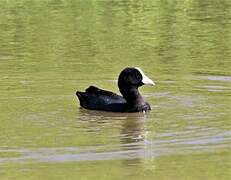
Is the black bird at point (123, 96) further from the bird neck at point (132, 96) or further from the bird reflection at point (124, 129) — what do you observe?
the bird reflection at point (124, 129)

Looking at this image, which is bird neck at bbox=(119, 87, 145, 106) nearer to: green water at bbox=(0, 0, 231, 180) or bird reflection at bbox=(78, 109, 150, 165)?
bird reflection at bbox=(78, 109, 150, 165)

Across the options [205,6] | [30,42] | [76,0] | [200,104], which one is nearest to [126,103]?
[200,104]

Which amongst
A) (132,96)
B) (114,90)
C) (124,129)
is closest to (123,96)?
(132,96)

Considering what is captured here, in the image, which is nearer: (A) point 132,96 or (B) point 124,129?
(B) point 124,129

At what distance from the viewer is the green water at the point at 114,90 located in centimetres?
1134

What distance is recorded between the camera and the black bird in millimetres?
15562

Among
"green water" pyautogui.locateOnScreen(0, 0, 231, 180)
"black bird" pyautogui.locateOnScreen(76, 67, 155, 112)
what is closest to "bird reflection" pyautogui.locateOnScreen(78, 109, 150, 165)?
"green water" pyautogui.locateOnScreen(0, 0, 231, 180)

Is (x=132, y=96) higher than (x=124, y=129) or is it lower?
higher

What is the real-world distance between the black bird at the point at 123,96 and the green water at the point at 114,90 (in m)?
0.21

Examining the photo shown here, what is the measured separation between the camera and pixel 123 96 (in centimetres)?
1600

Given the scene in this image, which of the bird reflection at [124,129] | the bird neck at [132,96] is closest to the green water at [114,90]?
the bird reflection at [124,129]

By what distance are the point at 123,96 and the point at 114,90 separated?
5.52ft

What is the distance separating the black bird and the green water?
211 mm

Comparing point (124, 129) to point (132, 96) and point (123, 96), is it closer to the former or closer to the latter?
point (132, 96)
